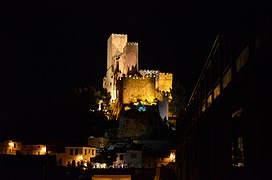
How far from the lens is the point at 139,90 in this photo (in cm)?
7138

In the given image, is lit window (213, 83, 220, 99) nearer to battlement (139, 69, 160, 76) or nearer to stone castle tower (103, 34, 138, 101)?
battlement (139, 69, 160, 76)

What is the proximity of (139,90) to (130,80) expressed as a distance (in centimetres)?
239

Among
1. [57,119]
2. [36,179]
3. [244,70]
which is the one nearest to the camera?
[244,70]

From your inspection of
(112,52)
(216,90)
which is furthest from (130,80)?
(216,90)

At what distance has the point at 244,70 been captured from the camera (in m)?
5.46

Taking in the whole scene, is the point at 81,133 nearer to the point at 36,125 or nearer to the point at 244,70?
the point at 36,125

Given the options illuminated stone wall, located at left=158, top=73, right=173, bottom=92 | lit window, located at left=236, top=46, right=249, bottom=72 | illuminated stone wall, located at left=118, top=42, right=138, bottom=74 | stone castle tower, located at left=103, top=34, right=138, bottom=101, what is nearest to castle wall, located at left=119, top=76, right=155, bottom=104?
illuminated stone wall, located at left=118, top=42, right=138, bottom=74

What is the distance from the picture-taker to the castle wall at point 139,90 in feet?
234

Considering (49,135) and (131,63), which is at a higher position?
(131,63)

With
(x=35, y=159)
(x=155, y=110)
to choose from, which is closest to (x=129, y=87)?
(x=155, y=110)

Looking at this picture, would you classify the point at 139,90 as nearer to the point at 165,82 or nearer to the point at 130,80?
the point at 130,80

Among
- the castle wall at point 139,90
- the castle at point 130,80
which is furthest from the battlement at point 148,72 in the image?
the castle wall at point 139,90

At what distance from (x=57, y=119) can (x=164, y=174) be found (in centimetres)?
5318

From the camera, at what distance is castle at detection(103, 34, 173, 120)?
71.4 metres
